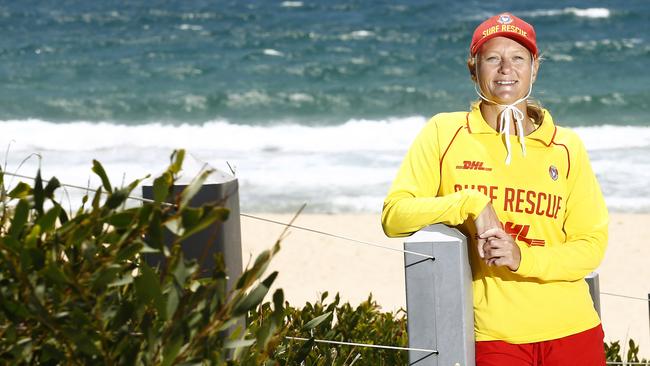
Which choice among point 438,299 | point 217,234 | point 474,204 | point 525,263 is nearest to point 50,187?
point 217,234

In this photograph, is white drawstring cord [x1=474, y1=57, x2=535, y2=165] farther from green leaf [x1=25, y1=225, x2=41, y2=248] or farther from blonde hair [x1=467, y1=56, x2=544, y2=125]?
green leaf [x1=25, y1=225, x2=41, y2=248]

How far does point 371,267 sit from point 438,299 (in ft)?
22.8

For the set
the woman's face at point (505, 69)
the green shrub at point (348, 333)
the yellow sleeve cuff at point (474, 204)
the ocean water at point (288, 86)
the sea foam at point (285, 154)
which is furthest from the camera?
the ocean water at point (288, 86)

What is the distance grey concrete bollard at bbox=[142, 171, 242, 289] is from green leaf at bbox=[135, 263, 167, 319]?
0.70 m

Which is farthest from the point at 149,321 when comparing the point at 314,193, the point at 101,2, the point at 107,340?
the point at 101,2

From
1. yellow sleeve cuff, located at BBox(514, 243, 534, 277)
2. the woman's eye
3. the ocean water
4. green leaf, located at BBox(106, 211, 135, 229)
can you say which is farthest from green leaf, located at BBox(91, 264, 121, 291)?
the ocean water

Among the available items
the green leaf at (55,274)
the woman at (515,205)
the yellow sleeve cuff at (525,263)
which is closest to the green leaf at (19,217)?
the green leaf at (55,274)

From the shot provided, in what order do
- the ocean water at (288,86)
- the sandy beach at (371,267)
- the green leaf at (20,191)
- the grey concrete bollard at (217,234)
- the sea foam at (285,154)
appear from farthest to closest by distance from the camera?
the ocean water at (288,86)
the sea foam at (285,154)
the sandy beach at (371,267)
the grey concrete bollard at (217,234)
the green leaf at (20,191)

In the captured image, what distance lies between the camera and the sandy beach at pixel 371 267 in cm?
855

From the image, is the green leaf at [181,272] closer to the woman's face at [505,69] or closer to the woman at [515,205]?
the woman at [515,205]

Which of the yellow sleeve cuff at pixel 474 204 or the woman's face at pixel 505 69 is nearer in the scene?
the yellow sleeve cuff at pixel 474 204

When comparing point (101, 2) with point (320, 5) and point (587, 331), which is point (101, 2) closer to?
point (320, 5)

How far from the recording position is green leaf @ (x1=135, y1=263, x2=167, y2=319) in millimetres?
1997

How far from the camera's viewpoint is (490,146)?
10.8 ft
